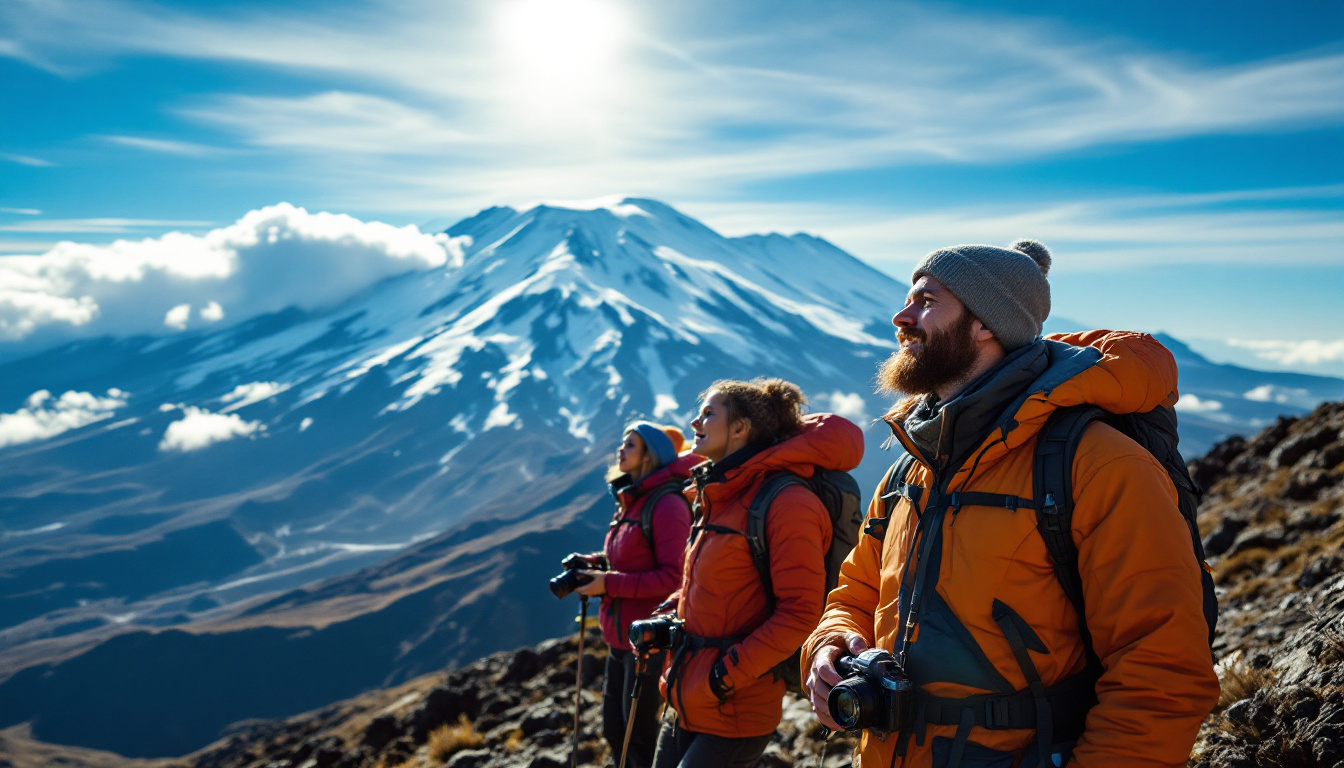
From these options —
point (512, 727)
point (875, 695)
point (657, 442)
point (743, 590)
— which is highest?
A: point (657, 442)

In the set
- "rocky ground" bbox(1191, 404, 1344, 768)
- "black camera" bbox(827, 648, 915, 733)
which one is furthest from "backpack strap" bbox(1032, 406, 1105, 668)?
"rocky ground" bbox(1191, 404, 1344, 768)

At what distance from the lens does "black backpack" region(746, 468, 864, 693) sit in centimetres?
408

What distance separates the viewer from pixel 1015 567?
2281 mm

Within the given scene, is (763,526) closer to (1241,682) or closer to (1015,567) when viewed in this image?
(1015,567)

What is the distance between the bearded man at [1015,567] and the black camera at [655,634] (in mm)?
1545

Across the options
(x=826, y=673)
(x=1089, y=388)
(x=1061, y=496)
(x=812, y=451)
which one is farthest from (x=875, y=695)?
(x=812, y=451)

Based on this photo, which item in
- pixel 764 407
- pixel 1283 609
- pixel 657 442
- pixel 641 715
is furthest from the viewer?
pixel 1283 609

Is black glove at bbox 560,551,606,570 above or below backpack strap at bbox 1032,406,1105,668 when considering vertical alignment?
below

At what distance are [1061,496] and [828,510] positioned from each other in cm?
212

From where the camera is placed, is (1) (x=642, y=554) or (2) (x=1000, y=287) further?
(1) (x=642, y=554)

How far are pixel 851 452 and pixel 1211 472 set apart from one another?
762 inches

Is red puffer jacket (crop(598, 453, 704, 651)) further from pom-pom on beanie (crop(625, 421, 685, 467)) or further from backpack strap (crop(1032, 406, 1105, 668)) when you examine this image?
Answer: backpack strap (crop(1032, 406, 1105, 668))

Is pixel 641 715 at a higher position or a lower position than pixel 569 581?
lower

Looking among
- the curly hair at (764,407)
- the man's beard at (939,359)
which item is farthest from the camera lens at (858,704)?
the curly hair at (764,407)
